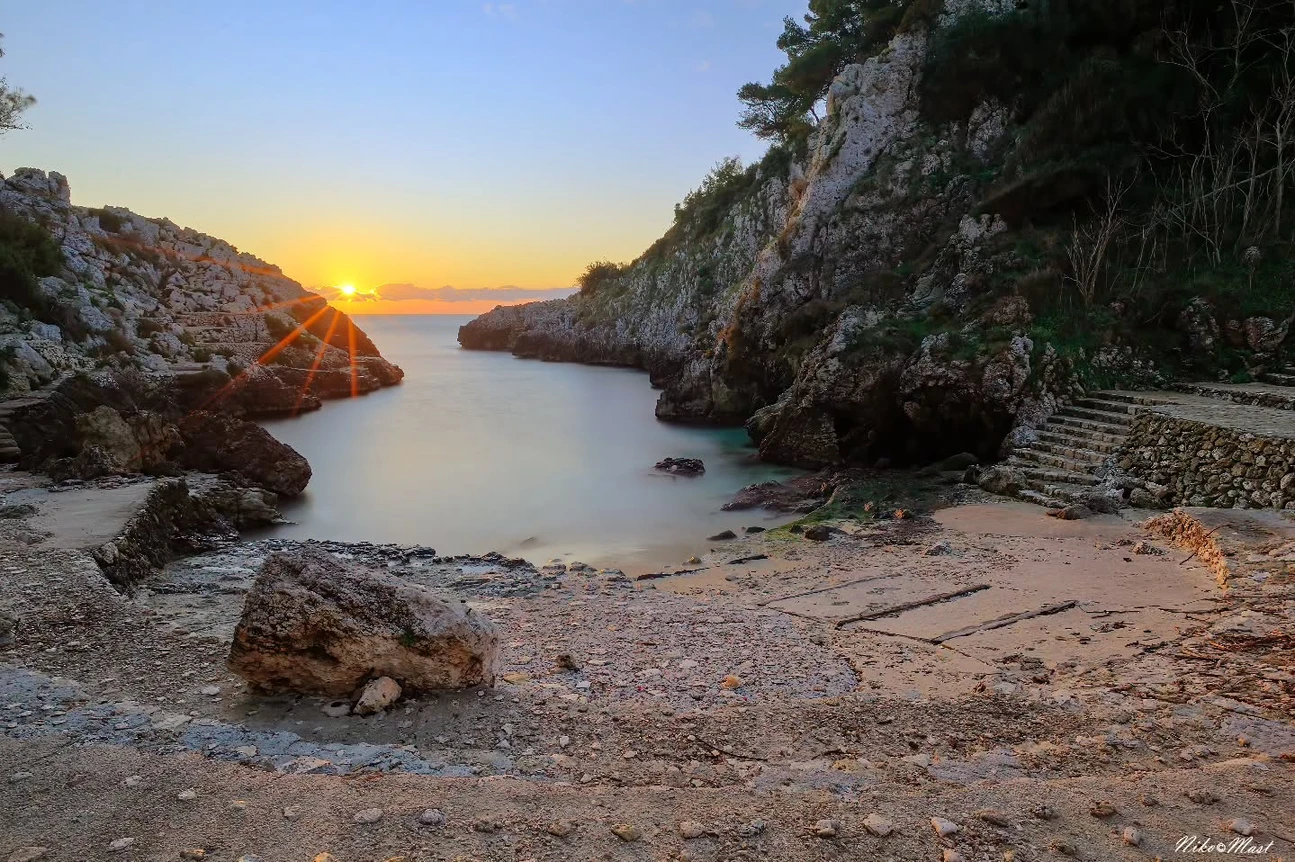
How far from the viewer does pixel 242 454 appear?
16.6 m

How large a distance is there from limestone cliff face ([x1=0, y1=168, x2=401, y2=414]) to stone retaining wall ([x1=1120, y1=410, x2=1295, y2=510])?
80.1 feet

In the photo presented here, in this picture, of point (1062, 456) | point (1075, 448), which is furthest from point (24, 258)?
point (1075, 448)

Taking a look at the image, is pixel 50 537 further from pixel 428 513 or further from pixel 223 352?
pixel 223 352

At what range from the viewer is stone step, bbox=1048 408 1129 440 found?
1359 cm

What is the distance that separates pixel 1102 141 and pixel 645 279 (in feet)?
113

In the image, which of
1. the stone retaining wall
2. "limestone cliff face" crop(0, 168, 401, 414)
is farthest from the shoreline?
"limestone cliff face" crop(0, 168, 401, 414)

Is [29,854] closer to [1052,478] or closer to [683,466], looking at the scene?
[1052,478]

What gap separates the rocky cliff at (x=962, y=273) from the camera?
16391mm

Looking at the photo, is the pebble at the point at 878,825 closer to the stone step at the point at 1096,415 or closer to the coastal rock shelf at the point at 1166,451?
the coastal rock shelf at the point at 1166,451

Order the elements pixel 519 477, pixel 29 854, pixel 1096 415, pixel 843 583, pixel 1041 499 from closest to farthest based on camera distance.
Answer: pixel 29 854 → pixel 843 583 → pixel 1041 499 → pixel 1096 415 → pixel 519 477

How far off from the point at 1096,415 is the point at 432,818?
14940mm

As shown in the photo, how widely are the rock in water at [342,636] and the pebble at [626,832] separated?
2.08 meters

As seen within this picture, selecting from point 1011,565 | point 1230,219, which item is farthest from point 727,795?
point 1230,219

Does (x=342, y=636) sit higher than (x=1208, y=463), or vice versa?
(x=1208, y=463)
